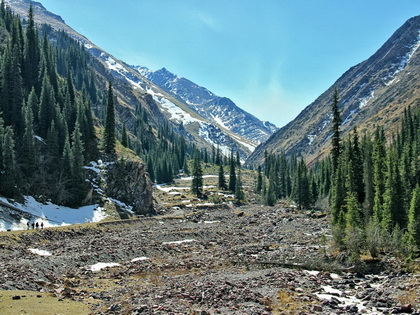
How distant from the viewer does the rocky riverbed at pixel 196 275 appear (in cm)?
2333

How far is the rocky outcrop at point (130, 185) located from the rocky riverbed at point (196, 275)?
2922 centimetres

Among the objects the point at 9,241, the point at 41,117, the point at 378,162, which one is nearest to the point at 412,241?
the point at 378,162

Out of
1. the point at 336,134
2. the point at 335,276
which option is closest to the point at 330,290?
the point at 335,276

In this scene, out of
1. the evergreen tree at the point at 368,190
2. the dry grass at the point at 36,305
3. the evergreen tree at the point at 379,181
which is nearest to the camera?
the dry grass at the point at 36,305

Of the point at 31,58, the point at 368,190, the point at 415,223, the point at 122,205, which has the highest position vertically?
the point at 31,58

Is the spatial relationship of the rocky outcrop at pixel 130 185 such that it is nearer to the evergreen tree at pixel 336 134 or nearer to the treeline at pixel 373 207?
the evergreen tree at pixel 336 134

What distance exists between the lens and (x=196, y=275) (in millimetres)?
→ 33281

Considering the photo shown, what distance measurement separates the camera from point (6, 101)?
282 ft

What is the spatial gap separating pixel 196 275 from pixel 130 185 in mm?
60551

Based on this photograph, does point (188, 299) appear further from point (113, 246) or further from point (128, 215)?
point (128, 215)

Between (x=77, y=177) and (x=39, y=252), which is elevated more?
(x=77, y=177)

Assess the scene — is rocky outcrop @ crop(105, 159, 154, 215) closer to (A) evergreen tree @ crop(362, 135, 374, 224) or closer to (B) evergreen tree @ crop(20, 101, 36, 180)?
(B) evergreen tree @ crop(20, 101, 36, 180)

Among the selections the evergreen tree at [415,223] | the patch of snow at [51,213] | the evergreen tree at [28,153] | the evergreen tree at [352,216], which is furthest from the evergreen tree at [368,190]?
the evergreen tree at [28,153]

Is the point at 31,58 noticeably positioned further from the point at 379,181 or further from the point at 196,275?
the point at 379,181
